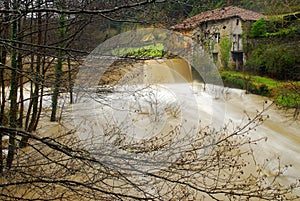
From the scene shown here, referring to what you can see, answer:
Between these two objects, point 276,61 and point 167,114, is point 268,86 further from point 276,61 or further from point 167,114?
point 167,114

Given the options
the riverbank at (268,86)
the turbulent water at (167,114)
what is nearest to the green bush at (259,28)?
the riverbank at (268,86)

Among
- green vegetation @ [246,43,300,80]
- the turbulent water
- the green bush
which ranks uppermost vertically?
the green bush

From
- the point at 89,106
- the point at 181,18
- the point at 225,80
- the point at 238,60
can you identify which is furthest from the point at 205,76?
the point at 181,18

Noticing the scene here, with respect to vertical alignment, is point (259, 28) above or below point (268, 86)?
above

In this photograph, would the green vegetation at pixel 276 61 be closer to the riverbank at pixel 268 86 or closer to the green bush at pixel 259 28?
the riverbank at pixel 268 86

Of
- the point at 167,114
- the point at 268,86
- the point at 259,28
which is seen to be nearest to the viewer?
the point at 167,114

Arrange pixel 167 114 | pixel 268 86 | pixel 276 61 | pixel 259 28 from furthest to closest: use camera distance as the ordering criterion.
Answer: pixel 259 28 → pixel 276 61 → pixel 268 86 → pixel 167 114

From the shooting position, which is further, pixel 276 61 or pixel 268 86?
pixel 276 61

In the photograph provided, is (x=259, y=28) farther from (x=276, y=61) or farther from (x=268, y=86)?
(x=268, y=86)

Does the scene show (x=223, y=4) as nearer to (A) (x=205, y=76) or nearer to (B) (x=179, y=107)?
(B) (x=179, y=107)

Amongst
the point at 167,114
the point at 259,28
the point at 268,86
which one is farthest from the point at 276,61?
the point at 167,114

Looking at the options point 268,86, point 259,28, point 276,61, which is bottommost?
point 268,86

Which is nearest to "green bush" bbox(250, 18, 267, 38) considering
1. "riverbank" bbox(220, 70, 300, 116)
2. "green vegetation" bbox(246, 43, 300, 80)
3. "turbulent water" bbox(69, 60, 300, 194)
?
"green vegetation" bbox(246, 43, 300, 80)

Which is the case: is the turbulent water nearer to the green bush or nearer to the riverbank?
the riverbank
